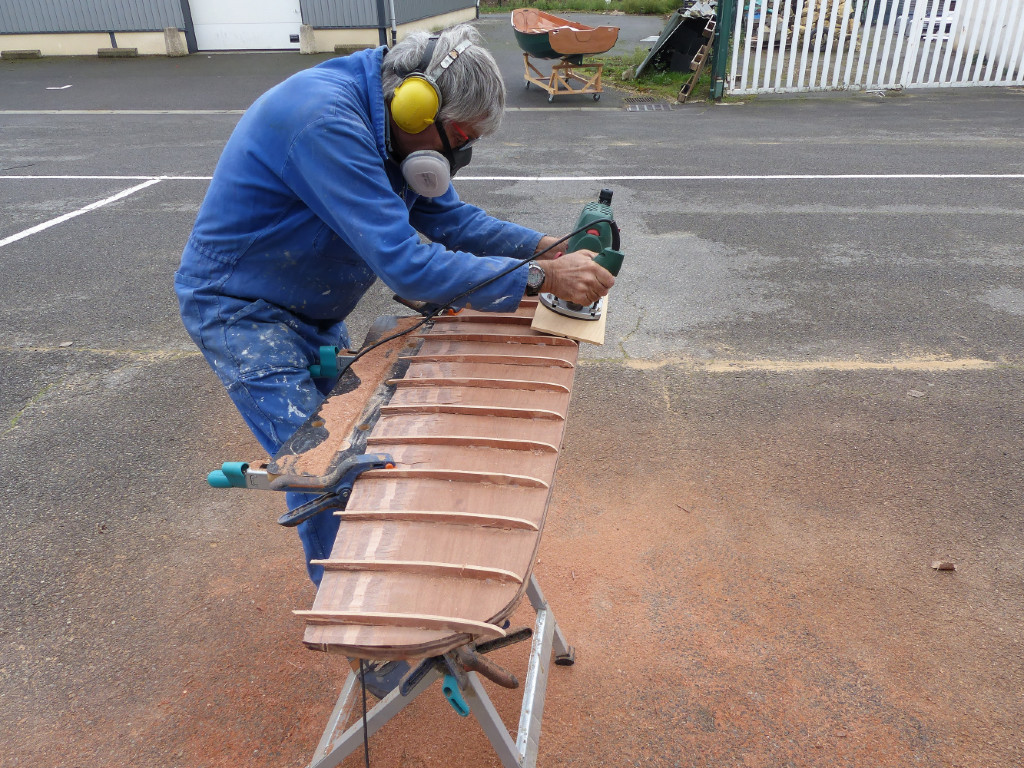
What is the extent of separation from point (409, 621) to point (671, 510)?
218 centimetres

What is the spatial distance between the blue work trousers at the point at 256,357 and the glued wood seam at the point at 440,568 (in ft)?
2.55

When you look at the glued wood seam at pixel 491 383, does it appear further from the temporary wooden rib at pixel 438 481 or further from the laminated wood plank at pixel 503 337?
the laminated wood plank at pixel 503 337

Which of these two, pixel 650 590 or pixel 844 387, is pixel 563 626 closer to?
pixel 650 590

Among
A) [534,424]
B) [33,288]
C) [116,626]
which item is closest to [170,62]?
[33,288]

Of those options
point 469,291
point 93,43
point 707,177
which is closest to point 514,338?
point 469,291

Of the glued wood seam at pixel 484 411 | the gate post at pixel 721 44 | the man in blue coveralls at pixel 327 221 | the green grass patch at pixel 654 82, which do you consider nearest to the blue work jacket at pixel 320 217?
the man in blue coveralls at pixel 327 221

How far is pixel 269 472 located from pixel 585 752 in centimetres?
140

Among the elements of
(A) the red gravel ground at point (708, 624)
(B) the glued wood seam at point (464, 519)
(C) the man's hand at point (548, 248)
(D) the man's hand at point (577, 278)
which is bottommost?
(A) the red gravel ground at point (708, 624)

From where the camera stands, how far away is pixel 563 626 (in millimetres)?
2697

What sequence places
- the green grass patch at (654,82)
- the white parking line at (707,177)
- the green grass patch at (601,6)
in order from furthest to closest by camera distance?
the green grass patch at (601,6) < the green grass patch at (654,82) < the white parking line at (707,177)

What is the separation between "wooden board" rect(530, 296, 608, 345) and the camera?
7.20 feet

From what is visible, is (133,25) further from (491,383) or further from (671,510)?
(491,383)

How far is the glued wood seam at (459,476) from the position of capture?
1.59 m

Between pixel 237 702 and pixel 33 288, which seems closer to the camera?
pixel 237 702
